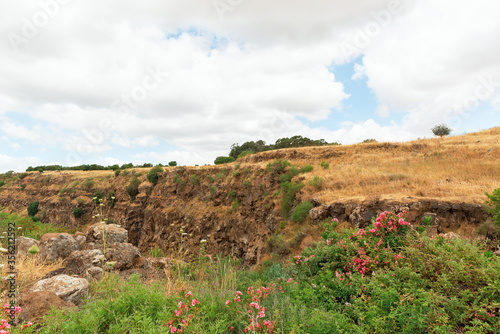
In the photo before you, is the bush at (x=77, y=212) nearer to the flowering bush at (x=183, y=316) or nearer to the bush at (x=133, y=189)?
the bush at (x=133, y=189)

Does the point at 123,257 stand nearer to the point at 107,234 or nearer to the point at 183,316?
the point at 107,234

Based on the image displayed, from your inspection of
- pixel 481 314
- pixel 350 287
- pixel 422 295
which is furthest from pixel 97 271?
pixel 481 314

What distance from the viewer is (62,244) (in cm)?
807

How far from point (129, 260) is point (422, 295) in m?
6.92

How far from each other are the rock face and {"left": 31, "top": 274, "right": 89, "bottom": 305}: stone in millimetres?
3151

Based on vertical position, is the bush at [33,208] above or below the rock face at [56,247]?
below

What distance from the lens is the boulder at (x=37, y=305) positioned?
3555 mm

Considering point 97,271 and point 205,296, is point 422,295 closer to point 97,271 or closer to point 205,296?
point 205,296

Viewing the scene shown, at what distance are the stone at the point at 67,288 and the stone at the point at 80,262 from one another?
4.84ft

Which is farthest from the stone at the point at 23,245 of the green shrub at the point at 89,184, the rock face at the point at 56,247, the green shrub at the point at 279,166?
the green shrub at the point at 89,184

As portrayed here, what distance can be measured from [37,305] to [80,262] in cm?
359

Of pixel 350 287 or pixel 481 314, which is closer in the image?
pixel 481 314

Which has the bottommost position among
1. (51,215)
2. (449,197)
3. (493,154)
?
(51,215)

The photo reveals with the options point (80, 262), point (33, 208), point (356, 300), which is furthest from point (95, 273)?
point (33, 208)
